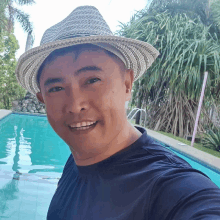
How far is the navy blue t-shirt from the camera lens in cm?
60

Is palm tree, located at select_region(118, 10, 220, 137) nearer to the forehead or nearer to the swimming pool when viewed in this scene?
the swimming pool

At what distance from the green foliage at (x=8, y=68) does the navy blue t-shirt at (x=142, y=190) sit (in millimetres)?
11659

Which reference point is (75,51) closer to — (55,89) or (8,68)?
(55,89)

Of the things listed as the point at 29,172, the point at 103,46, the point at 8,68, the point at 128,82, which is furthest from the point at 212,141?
the point at 8,68

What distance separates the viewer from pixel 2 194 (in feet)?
10.1

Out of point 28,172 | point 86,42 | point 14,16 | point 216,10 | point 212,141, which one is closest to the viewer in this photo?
point 86,42

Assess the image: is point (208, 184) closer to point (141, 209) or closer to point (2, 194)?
point (141, 209)

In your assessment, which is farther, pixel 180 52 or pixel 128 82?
pixel 180 52

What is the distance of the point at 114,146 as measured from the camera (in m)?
0.80

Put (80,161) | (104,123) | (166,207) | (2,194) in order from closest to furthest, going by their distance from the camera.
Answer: (166,207), (104,123), (80,161), (2,194)

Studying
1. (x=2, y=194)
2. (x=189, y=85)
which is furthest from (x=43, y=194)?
(x=189, y=85)

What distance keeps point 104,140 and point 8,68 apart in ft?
39.2

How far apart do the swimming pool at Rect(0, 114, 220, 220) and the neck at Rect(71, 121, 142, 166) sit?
2.25 m

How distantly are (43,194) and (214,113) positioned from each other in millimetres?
7272
